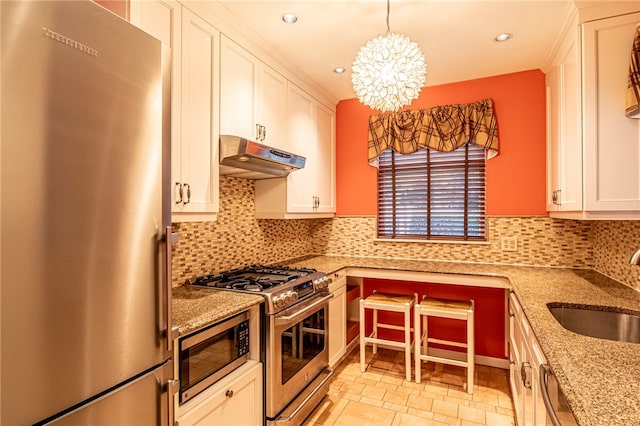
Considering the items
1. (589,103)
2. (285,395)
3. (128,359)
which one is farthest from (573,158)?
(128,359)

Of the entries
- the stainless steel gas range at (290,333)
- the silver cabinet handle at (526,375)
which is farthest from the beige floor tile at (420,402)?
the silver cabinet handle at (526,375)

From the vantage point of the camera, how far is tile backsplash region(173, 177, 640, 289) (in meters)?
2.25

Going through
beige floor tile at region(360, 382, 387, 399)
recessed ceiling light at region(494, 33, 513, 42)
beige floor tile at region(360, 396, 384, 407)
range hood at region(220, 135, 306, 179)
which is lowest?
beige floor tile at region(360, 396, 384, 407)

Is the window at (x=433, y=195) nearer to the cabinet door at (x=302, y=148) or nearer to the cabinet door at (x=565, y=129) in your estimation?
the cabinet door at (x=565, y=129)

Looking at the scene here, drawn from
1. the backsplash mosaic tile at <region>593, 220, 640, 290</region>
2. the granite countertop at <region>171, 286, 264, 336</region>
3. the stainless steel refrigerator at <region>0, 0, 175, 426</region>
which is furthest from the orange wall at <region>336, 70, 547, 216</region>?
the stainless steel refrigerator at <region>0, 0, 175, 426</region>

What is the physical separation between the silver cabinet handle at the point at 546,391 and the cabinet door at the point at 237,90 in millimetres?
2012

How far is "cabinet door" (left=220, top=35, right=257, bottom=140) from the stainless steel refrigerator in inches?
40.5

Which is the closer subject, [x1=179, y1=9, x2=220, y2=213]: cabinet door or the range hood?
[x1=179, y1=9, x2=220, y2=213]: cabinet door

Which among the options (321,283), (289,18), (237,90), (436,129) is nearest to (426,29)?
(289,18)

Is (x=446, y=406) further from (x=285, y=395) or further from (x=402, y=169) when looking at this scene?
(x=402, y=169)

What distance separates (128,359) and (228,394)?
726 millimetres

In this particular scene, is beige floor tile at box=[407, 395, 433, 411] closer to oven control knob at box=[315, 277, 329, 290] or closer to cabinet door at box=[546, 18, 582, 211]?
oven control knob at box=[315, 277, 329, 290]

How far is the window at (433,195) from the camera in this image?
10.5ft

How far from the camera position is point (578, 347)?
1.20 meters
